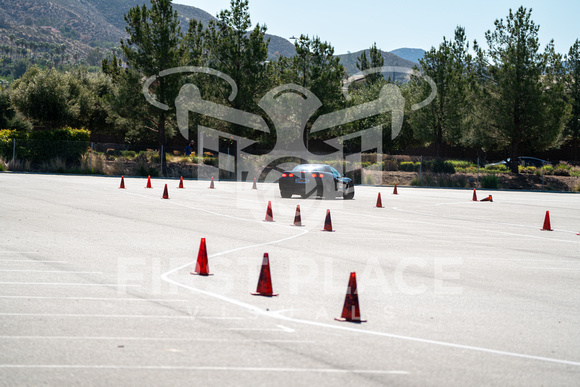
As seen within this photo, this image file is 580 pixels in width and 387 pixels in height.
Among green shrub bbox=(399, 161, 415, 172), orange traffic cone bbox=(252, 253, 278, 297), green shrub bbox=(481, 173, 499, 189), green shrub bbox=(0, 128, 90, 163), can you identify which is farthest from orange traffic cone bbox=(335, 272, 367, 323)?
green shrub bbox=(399, 161, 415, 172)

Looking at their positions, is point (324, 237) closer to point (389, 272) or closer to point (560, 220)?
point (389, 272)

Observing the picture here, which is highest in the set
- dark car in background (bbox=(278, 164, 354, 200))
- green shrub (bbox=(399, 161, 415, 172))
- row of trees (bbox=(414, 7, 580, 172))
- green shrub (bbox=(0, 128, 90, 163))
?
row of trees (bbox=(414, 7, 580, 172))

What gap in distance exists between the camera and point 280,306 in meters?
6.97

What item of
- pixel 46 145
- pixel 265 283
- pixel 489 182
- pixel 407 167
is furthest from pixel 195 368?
pixel 407 167

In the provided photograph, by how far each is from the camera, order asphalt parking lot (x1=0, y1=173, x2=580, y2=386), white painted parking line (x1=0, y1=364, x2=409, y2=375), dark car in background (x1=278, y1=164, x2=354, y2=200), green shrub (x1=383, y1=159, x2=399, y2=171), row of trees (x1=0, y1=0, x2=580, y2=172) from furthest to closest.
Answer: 1. green shrub (x1=383, y1=159, x2=399, y2=171)
2. row of trees (x1=0, y1=0, x2=580, y2=172)
3. dark car in background (x1=278, y1=164, x2=354, y2=200)
4. asphalt parking lot (x1=0, y1=173, x2=580, y2=386)
5. white painted parking line (x1=0, y1=364, x2=409, y2=375)

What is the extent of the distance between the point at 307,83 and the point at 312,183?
2454 cm

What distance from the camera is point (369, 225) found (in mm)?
16125

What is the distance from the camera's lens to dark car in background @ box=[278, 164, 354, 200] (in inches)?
954

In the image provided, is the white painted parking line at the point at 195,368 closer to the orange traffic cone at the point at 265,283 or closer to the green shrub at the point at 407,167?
the orange traffic cone at the point at 265,283

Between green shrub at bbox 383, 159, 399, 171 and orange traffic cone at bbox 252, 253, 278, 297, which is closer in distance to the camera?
orange traffic cone at bbox 252, 253, 278, 297

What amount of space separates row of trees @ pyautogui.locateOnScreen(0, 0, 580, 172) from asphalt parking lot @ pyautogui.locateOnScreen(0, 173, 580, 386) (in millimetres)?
30471

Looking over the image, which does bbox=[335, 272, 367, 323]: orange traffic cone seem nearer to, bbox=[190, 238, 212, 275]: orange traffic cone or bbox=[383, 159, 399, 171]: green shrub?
bbox=[190, 238, 212, 275]: orange traffic cone

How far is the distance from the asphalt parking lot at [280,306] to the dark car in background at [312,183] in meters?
9.36

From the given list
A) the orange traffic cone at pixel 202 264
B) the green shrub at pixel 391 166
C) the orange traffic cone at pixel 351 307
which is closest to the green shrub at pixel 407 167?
the green shrub at pixel 391 166
